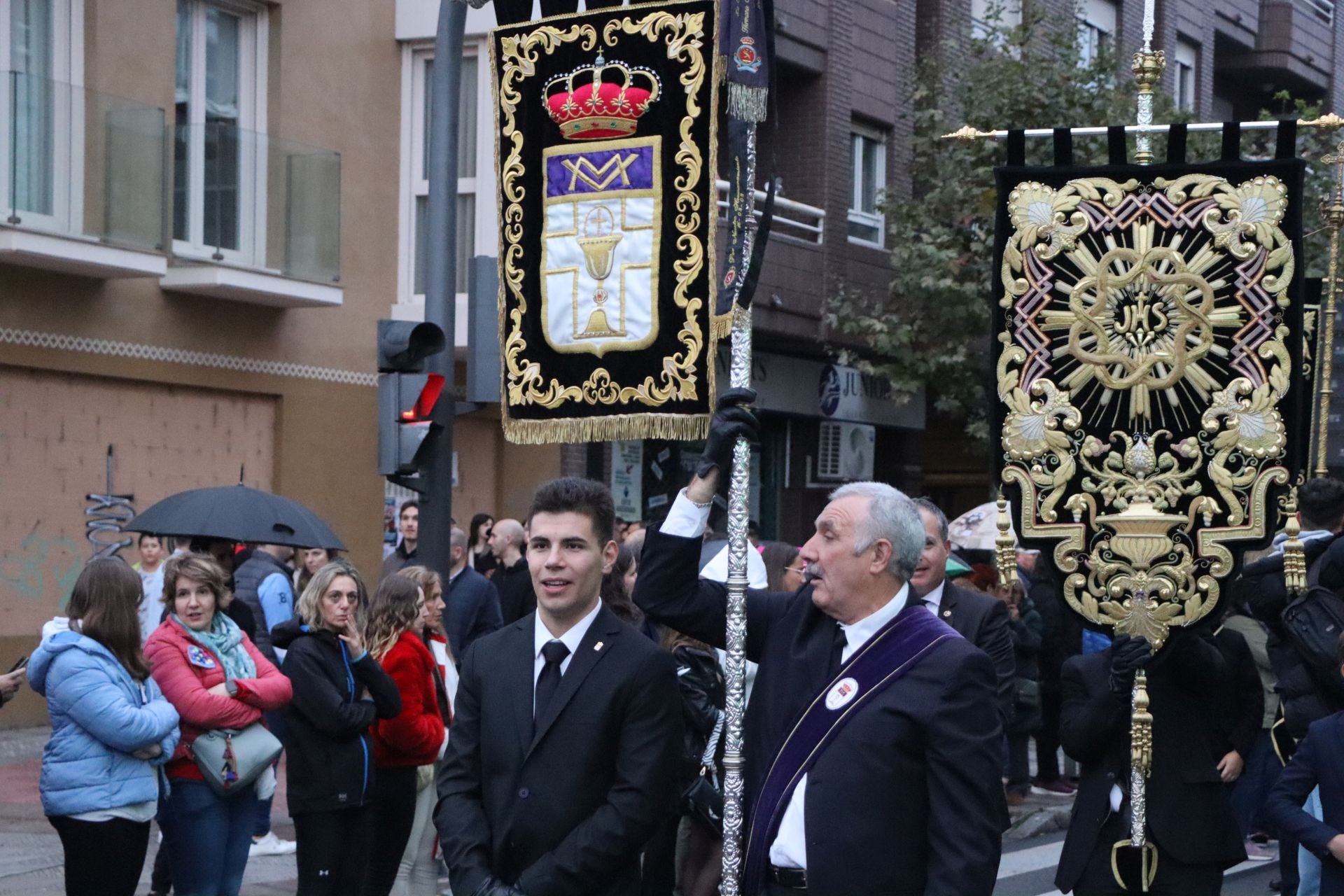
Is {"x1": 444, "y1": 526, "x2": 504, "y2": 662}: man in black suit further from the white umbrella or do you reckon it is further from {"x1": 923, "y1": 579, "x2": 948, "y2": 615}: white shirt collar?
the white umbrella

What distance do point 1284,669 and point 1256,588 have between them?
15.9 inches

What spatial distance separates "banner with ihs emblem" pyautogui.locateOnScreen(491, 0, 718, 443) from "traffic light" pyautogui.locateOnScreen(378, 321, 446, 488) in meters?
4.09

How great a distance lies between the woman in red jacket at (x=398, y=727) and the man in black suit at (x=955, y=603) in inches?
91.7

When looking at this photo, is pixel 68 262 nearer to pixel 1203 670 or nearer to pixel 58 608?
pixel 58 608

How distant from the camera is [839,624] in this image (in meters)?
4.73

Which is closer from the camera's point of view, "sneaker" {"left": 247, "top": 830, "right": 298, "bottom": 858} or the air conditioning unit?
"sneaker" {"left": 247, "top": 830, "right": 298, "bottom": 858}

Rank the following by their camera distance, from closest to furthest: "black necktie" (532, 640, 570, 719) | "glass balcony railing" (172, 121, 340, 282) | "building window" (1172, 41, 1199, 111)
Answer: "black necktie" (532, 640, 570, 719) < "glass balcony railing" (172, 121, 340, 282) < "building window" (1172, 41, 1199, 111)

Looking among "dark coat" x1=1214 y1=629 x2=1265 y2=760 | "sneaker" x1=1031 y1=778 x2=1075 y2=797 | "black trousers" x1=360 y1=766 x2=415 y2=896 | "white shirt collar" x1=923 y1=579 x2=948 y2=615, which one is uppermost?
"white shirt collar" x1=923 y1=579 x2=948 y2=615

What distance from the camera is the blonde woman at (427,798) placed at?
8.69 metres

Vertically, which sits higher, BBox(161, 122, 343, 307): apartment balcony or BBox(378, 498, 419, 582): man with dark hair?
BBox(161, 122, 343, 307): apartment balcony

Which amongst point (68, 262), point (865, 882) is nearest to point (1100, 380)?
point (865, 882)

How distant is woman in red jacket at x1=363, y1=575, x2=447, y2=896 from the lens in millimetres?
8133

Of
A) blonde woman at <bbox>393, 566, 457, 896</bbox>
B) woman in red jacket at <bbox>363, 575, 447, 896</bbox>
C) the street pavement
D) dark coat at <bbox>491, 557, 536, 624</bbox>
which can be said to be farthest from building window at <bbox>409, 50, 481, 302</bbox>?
woman in red jacket at <bbox>363, 575, 447, 896</bbox>

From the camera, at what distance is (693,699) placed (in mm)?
7023
